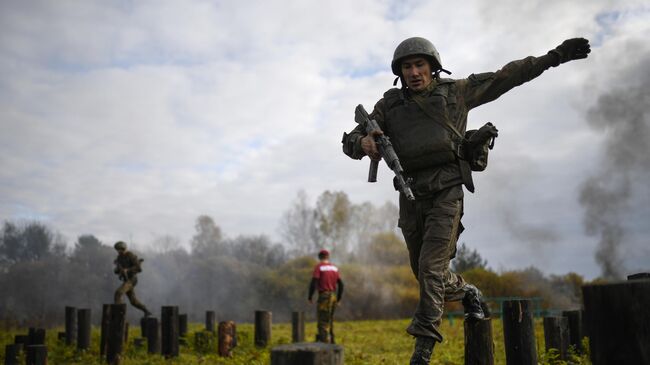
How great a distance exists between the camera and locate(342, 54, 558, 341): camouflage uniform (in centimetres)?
451

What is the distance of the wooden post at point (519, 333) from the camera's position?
4.83m

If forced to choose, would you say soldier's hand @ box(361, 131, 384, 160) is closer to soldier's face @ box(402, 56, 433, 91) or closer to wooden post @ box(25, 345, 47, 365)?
soldier's face @ box(402, 56, 433, 91)

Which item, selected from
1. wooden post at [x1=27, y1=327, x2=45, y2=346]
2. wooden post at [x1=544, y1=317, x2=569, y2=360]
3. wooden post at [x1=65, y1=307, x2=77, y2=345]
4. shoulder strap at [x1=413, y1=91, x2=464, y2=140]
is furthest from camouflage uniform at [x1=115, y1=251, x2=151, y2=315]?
shoulder strap at [x1=413, y1=91, x2=464, y2=140]

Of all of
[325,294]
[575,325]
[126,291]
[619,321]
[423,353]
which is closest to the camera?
[619,321]

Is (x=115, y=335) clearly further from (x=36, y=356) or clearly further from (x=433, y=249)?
(x=433, y=249)

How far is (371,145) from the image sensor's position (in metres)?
4.75

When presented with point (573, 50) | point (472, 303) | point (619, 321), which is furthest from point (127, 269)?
point (619, 321)

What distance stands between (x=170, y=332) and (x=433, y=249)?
704 cm

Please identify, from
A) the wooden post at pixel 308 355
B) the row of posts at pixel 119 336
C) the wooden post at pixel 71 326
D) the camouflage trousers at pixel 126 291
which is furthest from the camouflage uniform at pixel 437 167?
the camouflage trousers at pixel 126 291

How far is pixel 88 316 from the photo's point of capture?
12078 millimetres

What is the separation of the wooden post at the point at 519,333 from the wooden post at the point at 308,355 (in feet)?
10.1

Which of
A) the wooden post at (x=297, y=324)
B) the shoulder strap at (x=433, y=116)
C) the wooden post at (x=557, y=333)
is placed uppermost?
the shoulder strap at (x=433, y=116)

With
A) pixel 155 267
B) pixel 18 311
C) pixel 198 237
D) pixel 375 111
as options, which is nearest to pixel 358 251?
pixel 155 267

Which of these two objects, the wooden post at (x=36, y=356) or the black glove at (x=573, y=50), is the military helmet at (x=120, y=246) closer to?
the wooden post at (x=36, y=356)
